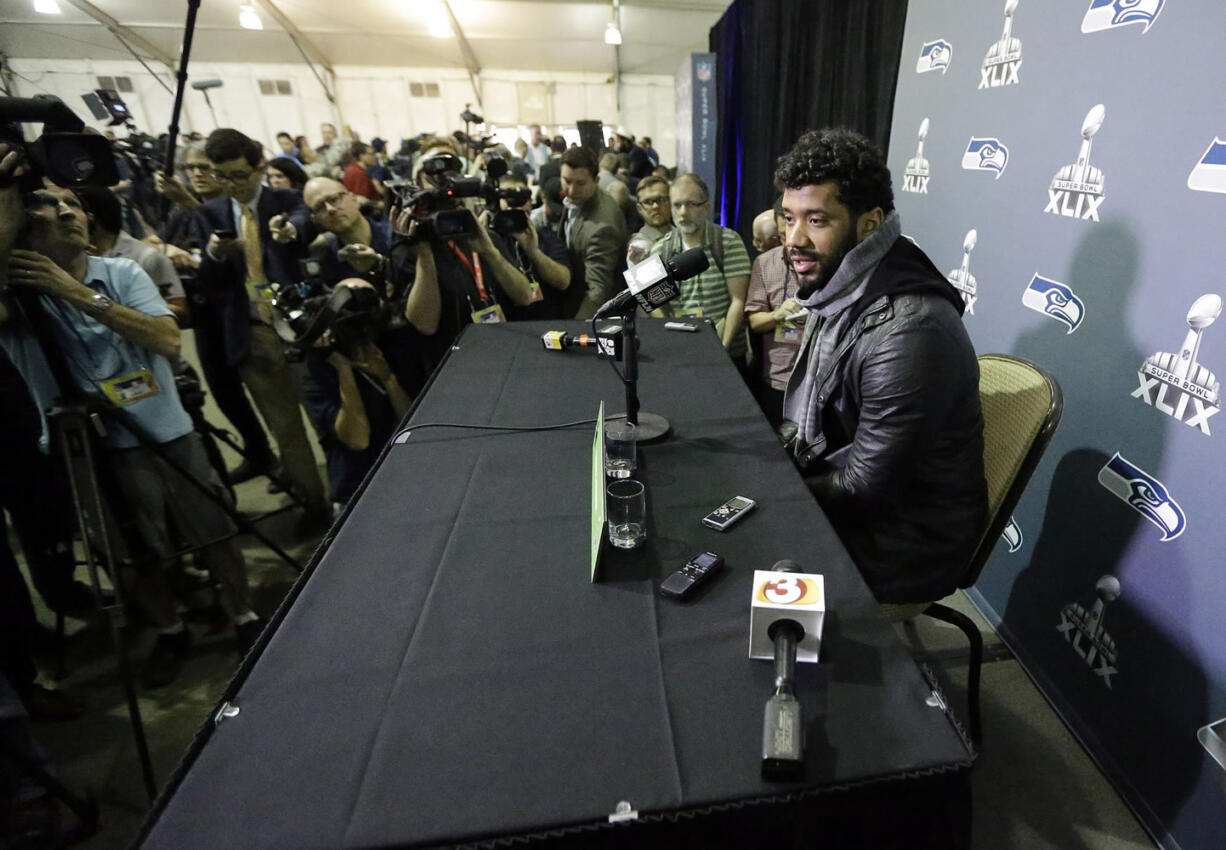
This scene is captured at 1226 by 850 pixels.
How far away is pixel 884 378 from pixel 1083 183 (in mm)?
845

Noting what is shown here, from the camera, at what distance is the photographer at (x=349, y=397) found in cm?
177

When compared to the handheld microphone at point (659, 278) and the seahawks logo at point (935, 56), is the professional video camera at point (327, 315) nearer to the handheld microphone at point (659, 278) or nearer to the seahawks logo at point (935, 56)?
the handheld microphone at point (659, 278)


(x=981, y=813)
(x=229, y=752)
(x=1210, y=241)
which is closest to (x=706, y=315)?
(x=1210, y=241)

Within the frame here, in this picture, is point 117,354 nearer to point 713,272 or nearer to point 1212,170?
point 713,272

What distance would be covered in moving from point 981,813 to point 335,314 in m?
2.06

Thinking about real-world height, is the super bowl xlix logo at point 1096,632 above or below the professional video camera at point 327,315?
below

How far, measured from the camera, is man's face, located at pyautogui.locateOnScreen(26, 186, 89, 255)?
4.36 ft

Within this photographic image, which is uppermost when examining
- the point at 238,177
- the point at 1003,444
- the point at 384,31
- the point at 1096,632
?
the point at 384,31

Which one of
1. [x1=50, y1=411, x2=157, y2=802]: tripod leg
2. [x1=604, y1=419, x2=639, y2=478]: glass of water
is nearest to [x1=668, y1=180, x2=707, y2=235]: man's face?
[x1=604, y1=419, x2=639, y2=478]: glass of water

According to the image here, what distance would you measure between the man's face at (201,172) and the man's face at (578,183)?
1413 mm

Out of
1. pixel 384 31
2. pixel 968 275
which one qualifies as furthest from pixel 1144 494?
pixel 384 31

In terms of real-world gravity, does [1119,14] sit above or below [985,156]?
above

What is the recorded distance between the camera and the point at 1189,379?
1169 millimetres

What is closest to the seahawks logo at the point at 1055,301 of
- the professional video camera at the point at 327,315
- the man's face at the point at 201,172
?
the professional video camera at the point at 327,315
